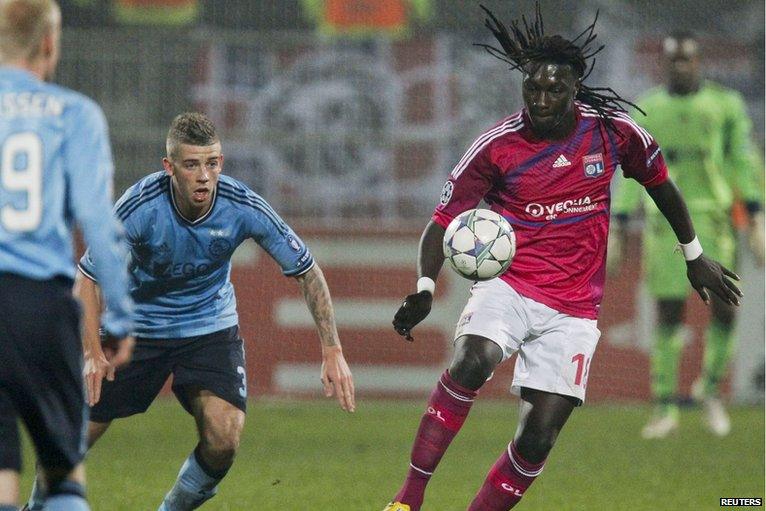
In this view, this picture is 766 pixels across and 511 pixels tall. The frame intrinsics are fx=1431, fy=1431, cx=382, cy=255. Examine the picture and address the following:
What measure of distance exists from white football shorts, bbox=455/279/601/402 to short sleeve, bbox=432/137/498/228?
1.17ft

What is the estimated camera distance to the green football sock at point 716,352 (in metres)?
10.8

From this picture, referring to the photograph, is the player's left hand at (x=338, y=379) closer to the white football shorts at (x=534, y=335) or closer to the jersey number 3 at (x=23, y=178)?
the white football shorts at (x=534, y=335)

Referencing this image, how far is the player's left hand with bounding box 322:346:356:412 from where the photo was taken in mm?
5668

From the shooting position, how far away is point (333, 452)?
9.55m

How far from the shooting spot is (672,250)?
10.9m

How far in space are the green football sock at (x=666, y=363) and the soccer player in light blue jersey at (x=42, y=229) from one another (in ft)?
23.5

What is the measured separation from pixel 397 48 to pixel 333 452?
5.39 metres

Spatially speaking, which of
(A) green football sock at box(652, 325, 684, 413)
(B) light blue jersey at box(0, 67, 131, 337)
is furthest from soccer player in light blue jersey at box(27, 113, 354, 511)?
(A) green football sock at box(652, 325, 684, 413)

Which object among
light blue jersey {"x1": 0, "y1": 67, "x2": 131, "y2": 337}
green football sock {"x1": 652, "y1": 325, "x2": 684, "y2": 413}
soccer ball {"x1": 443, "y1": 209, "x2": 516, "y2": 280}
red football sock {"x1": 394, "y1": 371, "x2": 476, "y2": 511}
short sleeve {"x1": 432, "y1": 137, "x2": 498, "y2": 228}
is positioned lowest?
green football sock {"x1": 652, "y1": 325, "x2": 684, "y2": 413}

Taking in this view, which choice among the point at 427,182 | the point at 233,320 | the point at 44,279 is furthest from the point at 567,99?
the point at 427,182

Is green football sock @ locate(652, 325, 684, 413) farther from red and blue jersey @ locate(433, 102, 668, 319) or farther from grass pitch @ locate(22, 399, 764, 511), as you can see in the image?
red and blue jersey @ locate(433, 102, 668, 319)

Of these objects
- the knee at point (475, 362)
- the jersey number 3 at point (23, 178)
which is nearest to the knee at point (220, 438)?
the knee at point (475, 362)

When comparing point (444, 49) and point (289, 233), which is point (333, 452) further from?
point (444, 49)

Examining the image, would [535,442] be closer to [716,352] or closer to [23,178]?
[23,178]
